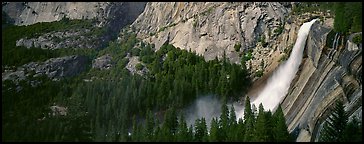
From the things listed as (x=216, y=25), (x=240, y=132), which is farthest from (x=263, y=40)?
(x=240, y=132)

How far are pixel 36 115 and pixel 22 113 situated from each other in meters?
4.41

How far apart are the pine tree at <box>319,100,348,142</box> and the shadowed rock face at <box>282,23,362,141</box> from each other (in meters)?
2.51

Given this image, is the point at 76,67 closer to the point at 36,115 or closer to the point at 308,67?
the point at 36,115

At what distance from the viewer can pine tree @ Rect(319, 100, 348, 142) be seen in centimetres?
7050

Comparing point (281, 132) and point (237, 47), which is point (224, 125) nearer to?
point (281, 132)

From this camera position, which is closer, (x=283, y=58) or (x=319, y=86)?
(x=319, y=86)

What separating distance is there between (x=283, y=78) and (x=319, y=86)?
21.9 meters

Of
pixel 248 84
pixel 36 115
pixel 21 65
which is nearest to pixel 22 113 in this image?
pixel 36 115

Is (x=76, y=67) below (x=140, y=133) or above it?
above

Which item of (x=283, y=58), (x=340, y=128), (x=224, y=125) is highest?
(x=283, y=58)

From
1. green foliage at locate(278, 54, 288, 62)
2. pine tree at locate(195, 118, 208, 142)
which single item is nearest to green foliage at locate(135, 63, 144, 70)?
green foliage at locate(278, 54, 288, 62)

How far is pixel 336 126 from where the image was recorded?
72.1 metres

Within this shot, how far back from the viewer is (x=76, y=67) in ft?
529

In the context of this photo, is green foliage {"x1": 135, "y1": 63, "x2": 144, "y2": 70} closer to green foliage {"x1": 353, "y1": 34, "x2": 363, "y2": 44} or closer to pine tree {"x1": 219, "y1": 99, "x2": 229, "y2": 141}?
pine tree {"x1": 219, "y1": 99, "x2": 229, "y2": 141}
